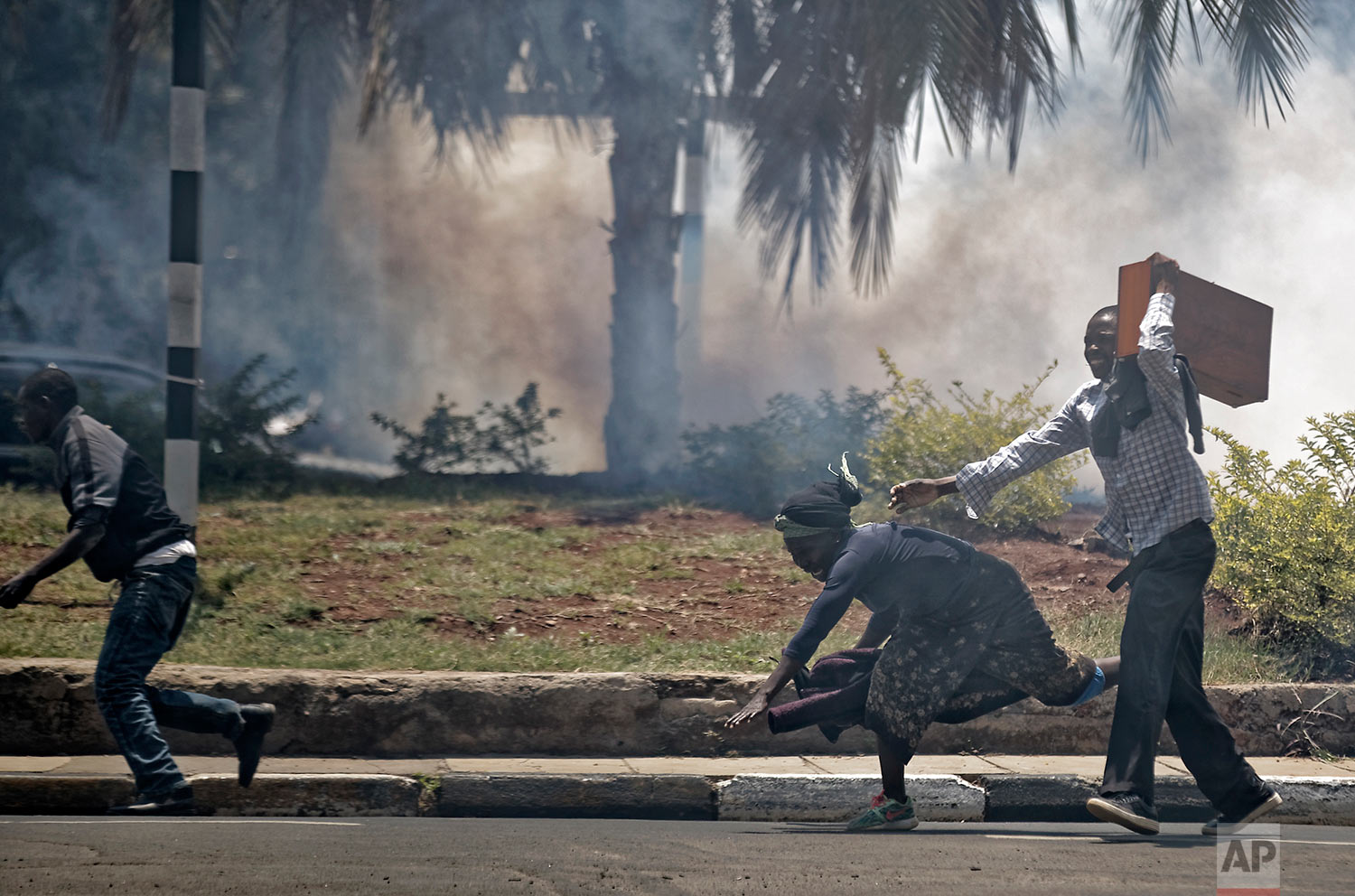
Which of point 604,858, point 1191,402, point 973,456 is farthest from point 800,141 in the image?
point 604,858

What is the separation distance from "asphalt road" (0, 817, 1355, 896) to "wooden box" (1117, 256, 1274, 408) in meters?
1.51

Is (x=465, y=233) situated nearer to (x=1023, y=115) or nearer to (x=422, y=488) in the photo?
(x=422, y=488)

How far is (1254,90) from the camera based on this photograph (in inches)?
Result: 341

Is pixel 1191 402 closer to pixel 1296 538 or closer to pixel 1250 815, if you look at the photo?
pixel 1250 815

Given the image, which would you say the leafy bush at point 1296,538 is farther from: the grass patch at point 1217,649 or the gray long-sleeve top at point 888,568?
the gray long-sleeve top at point 888,568

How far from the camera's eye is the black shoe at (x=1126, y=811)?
3.84 meters

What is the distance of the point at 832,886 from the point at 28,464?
784 centimetres

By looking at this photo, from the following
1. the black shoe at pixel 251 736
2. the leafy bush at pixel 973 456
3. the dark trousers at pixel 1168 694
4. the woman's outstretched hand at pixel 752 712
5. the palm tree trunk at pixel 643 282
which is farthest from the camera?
the palm tree trunk at pixel 643 282

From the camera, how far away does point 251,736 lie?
4363 millimetres

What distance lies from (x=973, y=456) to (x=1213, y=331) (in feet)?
10.9

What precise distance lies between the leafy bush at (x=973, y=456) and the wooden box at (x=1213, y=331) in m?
2.98

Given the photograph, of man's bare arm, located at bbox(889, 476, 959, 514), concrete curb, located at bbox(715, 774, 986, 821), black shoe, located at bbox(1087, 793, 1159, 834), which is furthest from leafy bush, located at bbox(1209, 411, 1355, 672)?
man's bare arm, located at bbox(889, 476, 959, 514)

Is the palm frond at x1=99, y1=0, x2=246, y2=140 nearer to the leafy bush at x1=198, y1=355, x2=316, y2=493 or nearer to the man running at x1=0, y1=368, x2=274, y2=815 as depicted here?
the leafy bush at x1=198, y1=355, x2=316, y2=493

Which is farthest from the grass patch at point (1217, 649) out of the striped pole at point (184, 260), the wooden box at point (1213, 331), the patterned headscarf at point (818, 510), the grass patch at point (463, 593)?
the striped pole at point (184, 260)
